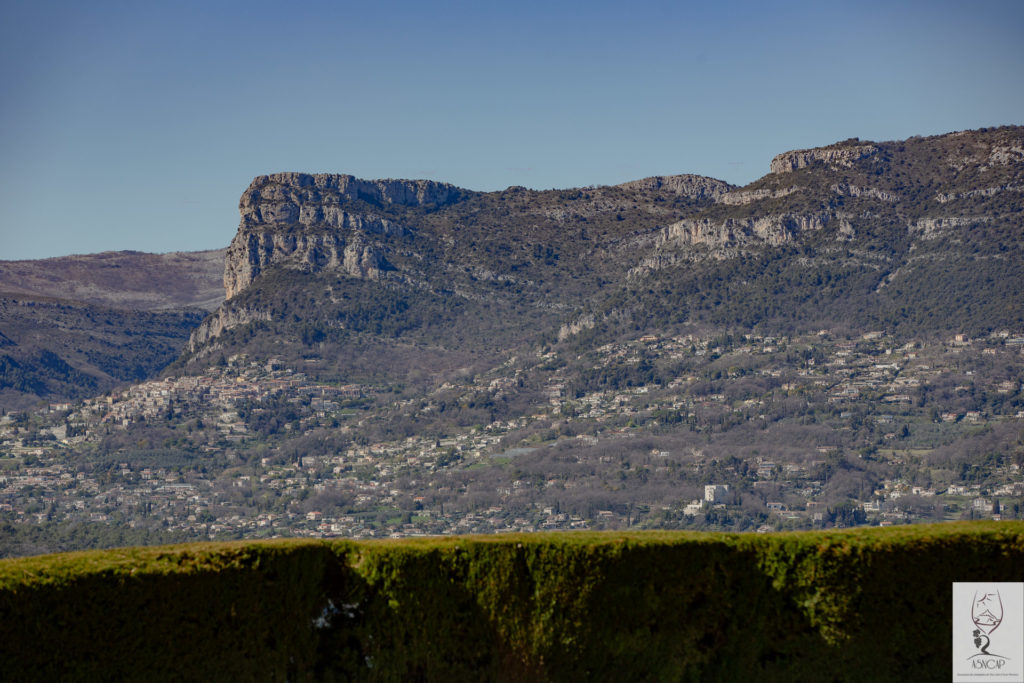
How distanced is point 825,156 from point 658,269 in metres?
36.6

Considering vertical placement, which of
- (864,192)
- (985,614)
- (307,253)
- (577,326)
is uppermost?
(864,192)

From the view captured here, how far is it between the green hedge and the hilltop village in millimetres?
67196

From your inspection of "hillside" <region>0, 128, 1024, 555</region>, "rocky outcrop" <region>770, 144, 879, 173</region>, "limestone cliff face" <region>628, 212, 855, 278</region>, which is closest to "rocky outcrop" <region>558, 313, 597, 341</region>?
"hillside" <region>0, 128, 1024, 555</region>

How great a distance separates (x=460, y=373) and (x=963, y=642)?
139 m

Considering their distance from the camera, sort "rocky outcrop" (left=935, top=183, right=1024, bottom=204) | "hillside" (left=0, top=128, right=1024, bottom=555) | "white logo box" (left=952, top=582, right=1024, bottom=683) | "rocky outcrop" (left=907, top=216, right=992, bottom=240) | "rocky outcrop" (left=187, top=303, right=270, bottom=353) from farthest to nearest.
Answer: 1. "rocky outcrop" (left=187, top=303, right=270, bottom=353)
2. "rocky outcrop" (left=935, top=183, right=1024, bottom=204)
3. "rocky outcrop" (left=907, top=216, right=992, bottom=240)
4. "hillside" (left=0, top=128, right=1024, bottom=555)
5. "white logo box" (left=952, top=582, right=1024, bottom=683)

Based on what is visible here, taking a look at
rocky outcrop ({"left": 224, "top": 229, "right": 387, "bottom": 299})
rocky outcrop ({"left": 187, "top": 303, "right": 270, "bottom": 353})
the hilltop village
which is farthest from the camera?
rocky outcrop ({"left": 224, "top": 229, "right": 387, "bottom": 299})

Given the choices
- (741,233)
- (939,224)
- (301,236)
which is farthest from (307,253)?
(939,224)

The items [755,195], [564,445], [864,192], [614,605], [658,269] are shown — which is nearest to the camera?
[614,605]

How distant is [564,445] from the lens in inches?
4749

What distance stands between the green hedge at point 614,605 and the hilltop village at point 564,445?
2645 inches

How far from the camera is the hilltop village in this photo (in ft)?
312

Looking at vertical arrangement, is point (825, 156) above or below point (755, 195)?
above

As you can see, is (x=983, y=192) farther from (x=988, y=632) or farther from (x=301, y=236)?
(x=988, y=632)

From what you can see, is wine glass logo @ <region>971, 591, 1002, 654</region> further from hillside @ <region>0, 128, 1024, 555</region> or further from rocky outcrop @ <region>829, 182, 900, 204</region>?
rocky outcrop @ <region>829, 182, 900, 204</region>
